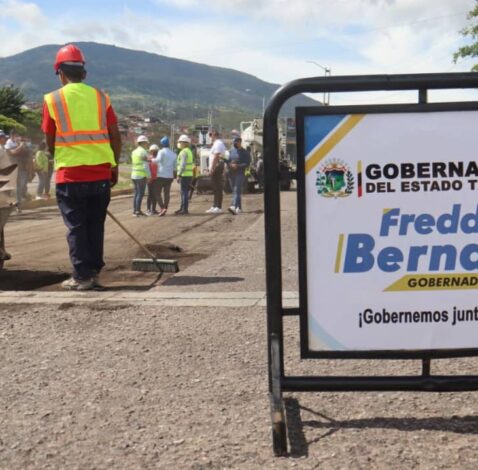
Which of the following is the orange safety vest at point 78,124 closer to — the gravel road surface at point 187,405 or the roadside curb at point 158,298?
the roadside curb at point 158,298

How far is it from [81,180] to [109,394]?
2.96 m

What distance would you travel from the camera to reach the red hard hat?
20.6 feet

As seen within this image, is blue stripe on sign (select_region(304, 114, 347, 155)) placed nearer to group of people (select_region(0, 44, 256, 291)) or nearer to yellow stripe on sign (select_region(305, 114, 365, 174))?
yellow stripe on sign (select_region(305, 114, 365, 174))

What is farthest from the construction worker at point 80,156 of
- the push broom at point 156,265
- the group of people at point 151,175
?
the group of people at point 151,175

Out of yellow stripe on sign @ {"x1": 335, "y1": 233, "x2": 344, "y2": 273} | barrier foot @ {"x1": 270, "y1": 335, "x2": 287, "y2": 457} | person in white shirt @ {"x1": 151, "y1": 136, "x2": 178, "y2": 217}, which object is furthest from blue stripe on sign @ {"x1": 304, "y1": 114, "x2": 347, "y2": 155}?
person in white shirt @ {"x1": 151, "y1": 136, "x2": 178, "y2": 217}

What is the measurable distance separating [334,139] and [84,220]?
3.65m

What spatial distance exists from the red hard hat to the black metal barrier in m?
3.65

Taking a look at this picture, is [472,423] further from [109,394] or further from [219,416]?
[109,394]

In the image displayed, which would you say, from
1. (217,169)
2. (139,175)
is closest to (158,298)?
(139,175)

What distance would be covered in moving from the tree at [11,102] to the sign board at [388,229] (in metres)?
52.8

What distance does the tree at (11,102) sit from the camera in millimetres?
53031

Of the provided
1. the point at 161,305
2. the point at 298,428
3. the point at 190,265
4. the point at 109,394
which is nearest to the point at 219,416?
the point at 298,428

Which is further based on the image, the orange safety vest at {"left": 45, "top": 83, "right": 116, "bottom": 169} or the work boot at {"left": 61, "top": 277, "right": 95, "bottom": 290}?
the work boot at {"left": 61, "top": 277, "right": 95, "bottom": 290}

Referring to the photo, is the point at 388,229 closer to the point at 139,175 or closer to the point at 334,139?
the point at 334,139
